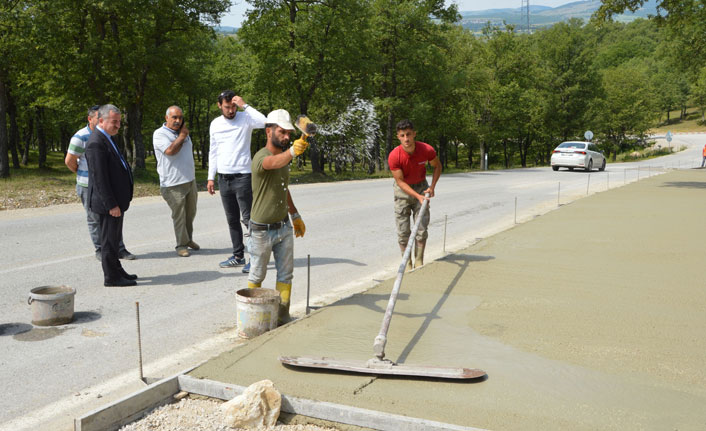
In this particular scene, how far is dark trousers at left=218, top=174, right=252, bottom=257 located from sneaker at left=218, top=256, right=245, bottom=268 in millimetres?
170

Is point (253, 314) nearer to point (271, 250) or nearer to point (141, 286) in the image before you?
point (271, 250)

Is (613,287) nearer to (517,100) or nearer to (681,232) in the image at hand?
(681,232)

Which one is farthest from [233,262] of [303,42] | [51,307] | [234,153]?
[303,42]

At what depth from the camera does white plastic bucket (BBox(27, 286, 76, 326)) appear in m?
4.77

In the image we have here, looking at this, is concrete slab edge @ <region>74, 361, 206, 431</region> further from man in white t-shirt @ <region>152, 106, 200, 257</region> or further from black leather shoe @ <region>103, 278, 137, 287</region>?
man in white t-shirt @ <region>152, 106, 200, 257</region>

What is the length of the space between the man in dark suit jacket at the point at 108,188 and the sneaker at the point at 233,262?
115 centimetres

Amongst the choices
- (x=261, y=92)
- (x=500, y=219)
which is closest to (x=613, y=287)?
(x=500, y=219)

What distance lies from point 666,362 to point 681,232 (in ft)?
22.2

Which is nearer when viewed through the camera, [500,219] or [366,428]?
[366,428]

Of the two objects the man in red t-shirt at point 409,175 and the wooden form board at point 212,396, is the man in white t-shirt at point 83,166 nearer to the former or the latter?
the man in red t-shirt at point 409,175

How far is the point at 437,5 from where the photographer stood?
3378cm

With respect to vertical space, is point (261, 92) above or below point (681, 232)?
above

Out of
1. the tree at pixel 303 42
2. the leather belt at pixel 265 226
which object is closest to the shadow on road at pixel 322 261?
the leather belt at pixel 265 226

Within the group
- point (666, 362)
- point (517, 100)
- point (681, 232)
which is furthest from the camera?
point (517, 100)
